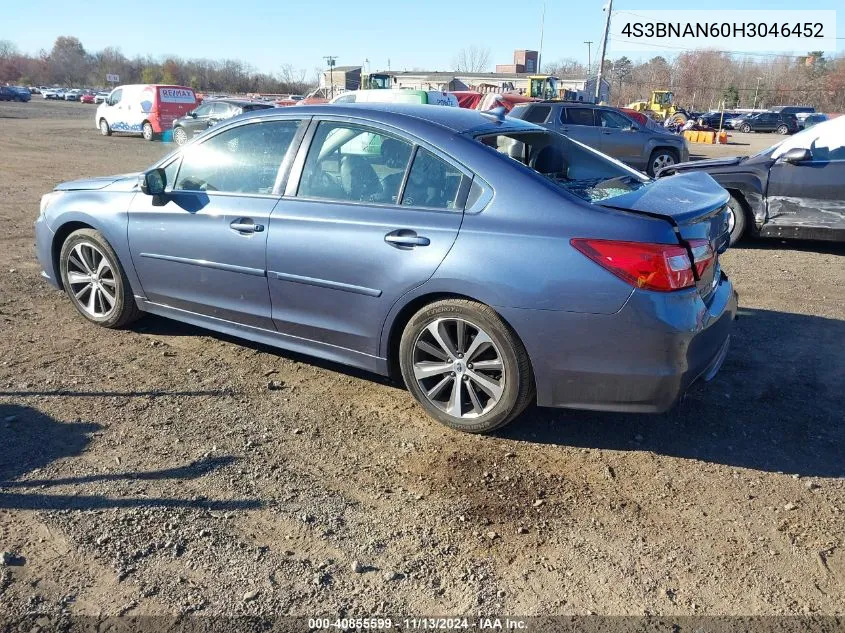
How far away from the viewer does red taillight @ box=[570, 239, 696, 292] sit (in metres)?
3.23

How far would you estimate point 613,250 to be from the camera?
3.26 meters

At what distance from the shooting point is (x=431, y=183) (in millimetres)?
3773

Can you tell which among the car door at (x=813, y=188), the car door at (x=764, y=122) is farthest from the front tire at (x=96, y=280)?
the car door at (x=764, y=122)

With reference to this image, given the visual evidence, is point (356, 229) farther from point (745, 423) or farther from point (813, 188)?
point (813, 188)

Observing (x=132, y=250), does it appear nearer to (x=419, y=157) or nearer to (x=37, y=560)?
(x=419, y=157)

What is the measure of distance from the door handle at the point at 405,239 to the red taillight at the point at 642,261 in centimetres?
83

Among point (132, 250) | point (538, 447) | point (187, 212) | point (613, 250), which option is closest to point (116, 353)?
point (132, 250)

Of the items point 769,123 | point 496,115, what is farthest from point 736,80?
point 496,115

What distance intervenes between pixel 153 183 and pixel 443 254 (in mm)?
2152

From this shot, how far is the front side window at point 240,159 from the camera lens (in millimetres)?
4344

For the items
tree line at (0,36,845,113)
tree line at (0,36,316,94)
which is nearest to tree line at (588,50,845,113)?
tree line at (0,36,845,113)

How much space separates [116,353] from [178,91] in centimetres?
→ 2351

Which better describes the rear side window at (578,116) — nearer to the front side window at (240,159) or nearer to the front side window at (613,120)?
the front side window at (613,120)

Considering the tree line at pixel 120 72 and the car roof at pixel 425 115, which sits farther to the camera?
the tree line at pixel 120 72
